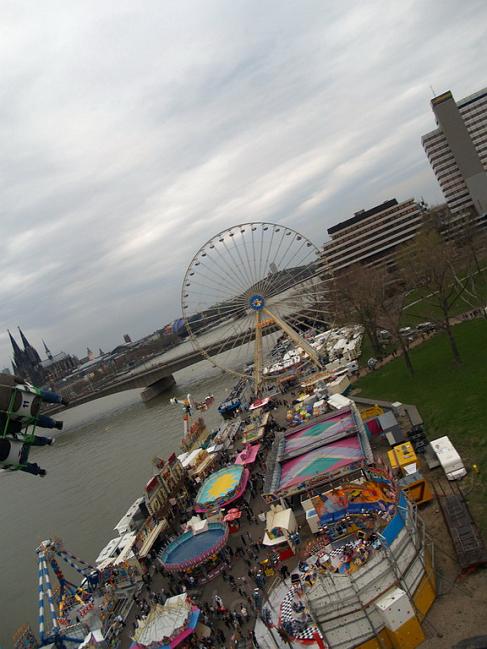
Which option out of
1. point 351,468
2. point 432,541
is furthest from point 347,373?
point 432,541

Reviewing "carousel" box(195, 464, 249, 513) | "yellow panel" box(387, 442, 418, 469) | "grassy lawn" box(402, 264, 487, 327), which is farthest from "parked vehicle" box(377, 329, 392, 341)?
"yellow panel" box(387, 442, 418, 469)

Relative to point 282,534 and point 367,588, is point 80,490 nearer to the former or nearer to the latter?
point 282,534

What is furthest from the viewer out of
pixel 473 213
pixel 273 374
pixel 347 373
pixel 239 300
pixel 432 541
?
pixel 473 213

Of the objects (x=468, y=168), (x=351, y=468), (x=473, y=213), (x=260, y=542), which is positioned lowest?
(x=260, y=542)

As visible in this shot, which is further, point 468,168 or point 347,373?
point 468,168

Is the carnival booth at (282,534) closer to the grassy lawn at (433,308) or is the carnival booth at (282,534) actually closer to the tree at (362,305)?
the grassy lawn at (433,308)

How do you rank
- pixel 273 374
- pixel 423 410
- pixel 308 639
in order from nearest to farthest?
pixel 308 639 → pixel 423 410 → pixel 273 374

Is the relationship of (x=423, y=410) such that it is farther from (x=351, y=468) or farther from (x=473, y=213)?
(x=473, y=213)
